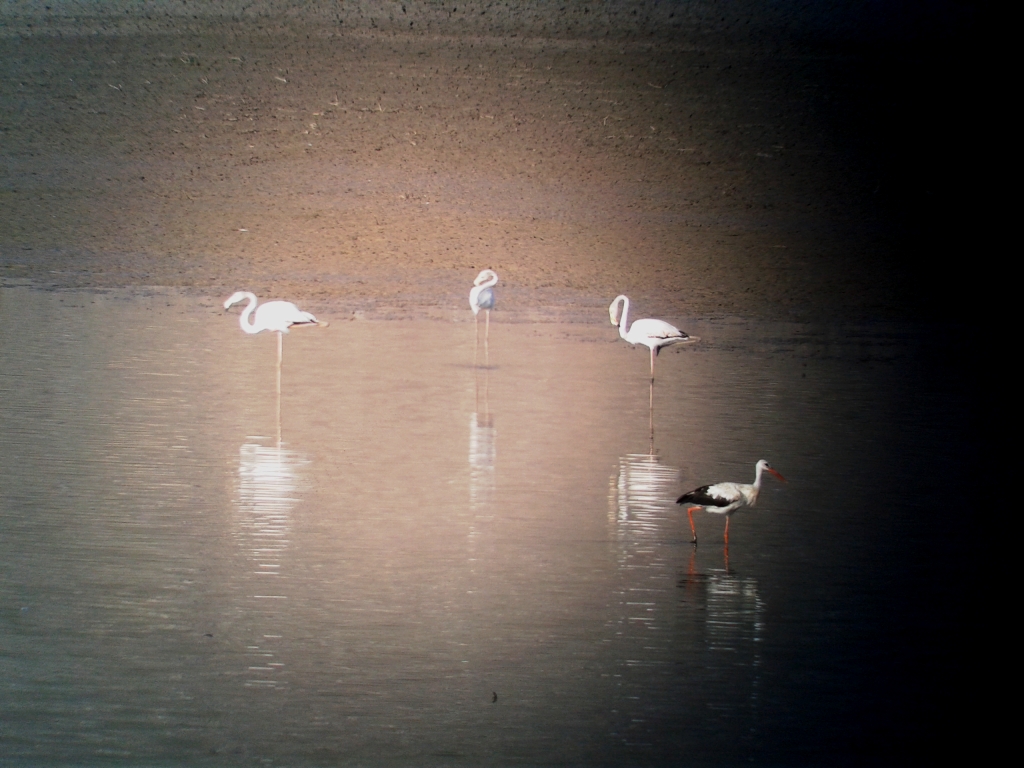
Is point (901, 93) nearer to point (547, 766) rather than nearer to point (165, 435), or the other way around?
point (165, 435)

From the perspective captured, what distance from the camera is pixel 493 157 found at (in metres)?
26.5

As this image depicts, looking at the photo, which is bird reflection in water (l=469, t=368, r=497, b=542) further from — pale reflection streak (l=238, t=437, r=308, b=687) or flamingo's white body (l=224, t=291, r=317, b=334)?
flamingo's white body (l=224, t=291, r=317, b=334)

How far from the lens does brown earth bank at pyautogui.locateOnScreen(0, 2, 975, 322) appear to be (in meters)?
21.6

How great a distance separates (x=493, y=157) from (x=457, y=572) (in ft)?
67.7

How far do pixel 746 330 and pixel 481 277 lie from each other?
3.51 metres

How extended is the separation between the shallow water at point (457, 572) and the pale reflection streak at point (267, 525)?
2 centimetres

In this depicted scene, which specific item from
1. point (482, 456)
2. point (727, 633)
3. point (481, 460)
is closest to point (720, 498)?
point (727, 633)

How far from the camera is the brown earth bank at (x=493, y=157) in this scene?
2158 cm

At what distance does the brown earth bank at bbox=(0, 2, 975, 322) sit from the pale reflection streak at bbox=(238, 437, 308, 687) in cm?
969

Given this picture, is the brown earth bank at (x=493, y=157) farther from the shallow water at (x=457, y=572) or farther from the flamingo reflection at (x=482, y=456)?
the shallow water at (x=457, y=572)

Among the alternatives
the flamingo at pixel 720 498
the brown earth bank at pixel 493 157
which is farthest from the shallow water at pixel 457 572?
the brown earth bank at pixel 493 157

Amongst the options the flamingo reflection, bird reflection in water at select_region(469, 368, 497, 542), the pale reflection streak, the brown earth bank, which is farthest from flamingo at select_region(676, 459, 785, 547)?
the brown earth bank

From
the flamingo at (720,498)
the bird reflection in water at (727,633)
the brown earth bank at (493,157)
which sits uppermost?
the brown earth bank at (493,157)

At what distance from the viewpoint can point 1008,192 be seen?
88.1 feet
